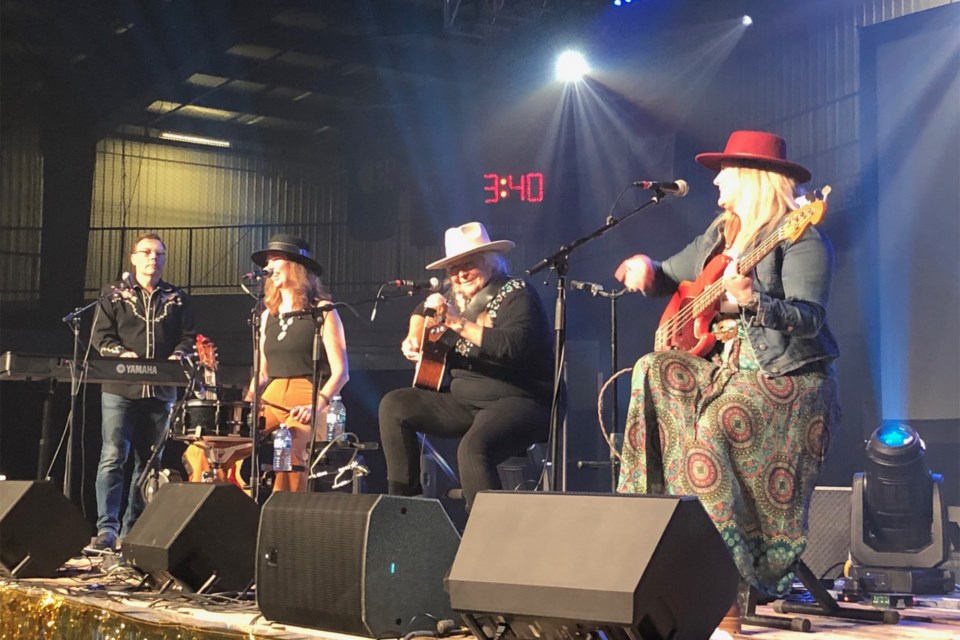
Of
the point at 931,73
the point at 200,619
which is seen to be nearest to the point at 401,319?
the point at 931,73

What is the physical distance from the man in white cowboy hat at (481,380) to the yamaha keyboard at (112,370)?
5.86ft

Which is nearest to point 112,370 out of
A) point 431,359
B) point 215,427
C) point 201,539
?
point 215,427

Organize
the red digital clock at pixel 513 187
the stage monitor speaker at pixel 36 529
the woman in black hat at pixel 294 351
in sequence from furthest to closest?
the red digital clock at pixel 513 187, the woman in black hat at pixel 294 351, the stage monitor speaker at pixel 36 529

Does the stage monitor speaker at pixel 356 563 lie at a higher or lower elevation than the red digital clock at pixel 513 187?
lower

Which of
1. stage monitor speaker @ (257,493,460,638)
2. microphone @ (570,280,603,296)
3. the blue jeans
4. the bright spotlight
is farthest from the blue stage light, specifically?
the bright spotlight

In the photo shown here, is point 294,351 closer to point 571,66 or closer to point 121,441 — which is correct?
point 121,441

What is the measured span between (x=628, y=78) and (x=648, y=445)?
8072 millimetres

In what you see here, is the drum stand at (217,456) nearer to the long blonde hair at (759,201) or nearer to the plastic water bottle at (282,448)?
the plastic water bottle at (282,448)

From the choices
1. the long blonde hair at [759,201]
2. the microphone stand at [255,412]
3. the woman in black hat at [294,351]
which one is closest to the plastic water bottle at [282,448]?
the woman in black hat at [294,351]

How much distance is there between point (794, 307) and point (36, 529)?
2939 mm

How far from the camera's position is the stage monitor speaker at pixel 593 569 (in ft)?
6.97

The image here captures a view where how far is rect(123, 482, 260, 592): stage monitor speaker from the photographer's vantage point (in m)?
3.47

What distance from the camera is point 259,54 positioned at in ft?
42.3

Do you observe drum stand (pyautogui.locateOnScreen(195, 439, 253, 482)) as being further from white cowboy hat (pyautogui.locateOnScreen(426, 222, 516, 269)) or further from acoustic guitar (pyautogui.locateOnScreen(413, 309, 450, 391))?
white cowboy hat (pyautogui.locateOnScreen(426, 222, 516, 269))
